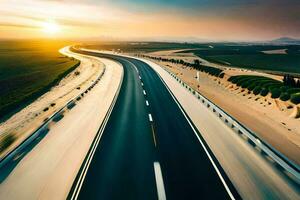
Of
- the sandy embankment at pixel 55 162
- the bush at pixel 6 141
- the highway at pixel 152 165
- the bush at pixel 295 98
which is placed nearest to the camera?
the highway at pixel 152 165

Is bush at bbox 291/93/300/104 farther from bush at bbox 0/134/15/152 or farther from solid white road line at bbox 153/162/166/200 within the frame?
bush at bbox 0/134/15/152

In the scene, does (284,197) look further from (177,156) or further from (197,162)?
(177,156)

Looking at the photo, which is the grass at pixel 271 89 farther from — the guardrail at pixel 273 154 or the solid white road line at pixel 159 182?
the solid white road line at pixel 159 182

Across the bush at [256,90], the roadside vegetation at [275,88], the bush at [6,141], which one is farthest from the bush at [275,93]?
the bush at [6,141]

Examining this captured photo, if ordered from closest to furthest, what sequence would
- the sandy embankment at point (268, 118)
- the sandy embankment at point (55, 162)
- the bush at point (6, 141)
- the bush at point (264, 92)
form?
the sandy embankment at point (55, 162), the sandy embankment at point (268, 118), the bush at point (6, 141), the bush at point (264, 92)

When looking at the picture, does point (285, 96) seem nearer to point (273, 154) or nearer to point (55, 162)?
point (273, 154)

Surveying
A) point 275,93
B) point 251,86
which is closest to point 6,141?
point 275,93

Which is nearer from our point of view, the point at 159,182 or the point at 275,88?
the point at 159,182

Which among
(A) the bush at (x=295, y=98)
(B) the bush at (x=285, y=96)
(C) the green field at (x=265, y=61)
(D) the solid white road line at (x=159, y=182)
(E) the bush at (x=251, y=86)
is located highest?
(D) the solid white road line at (x=159, y=182)

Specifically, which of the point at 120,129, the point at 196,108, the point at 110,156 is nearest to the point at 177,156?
the point at 110,156
